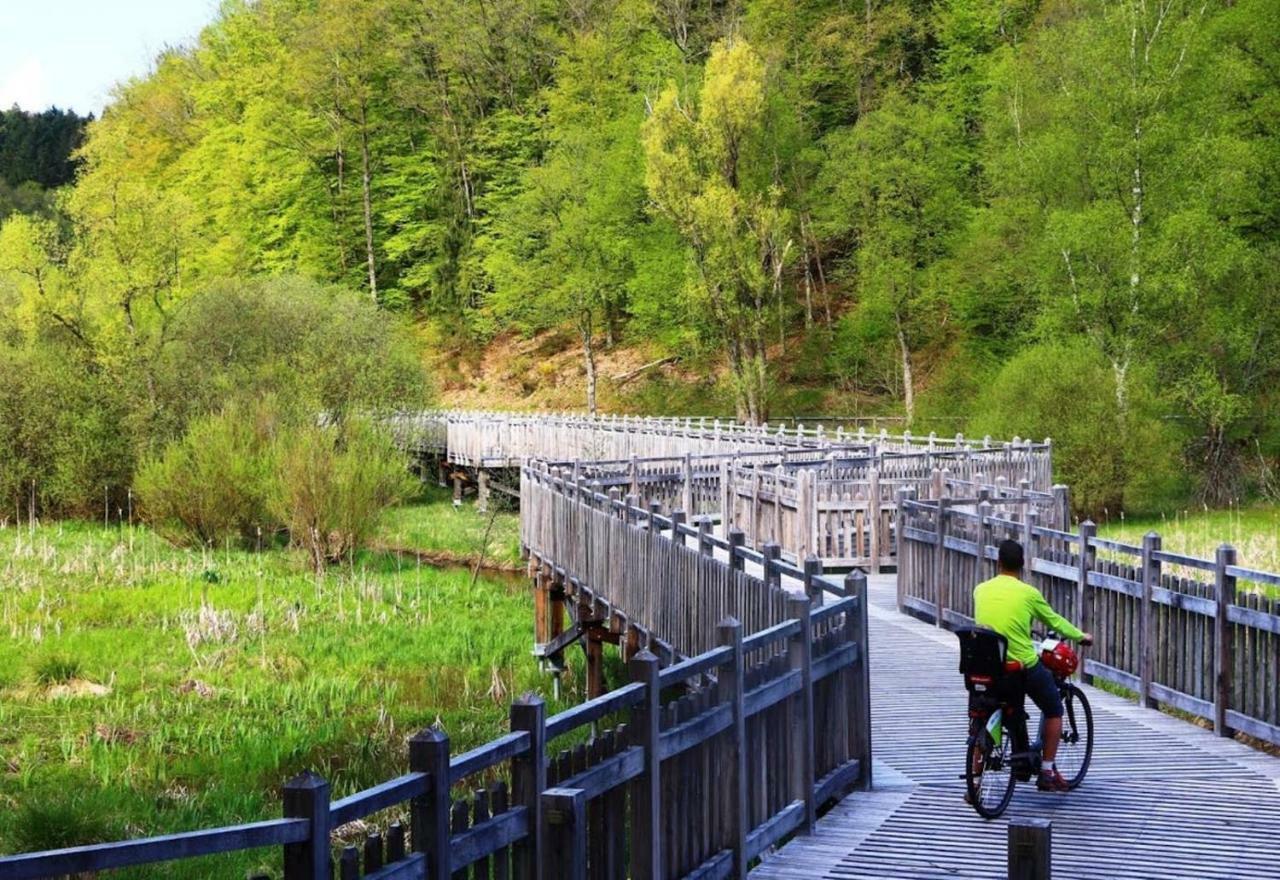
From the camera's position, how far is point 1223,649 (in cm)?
1057

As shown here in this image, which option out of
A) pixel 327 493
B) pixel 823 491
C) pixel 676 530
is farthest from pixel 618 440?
pixel 676 530

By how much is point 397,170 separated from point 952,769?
238 feet

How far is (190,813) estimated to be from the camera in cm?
1323

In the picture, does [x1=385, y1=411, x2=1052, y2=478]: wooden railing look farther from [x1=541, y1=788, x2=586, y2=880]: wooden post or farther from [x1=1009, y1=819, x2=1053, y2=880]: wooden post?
[x1=1009, y1=819, x2=1053, y2=880]: wooden post

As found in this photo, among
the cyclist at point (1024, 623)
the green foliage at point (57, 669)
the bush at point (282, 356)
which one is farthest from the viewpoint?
the bush at point (282, 356)

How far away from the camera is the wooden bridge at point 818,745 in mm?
5246

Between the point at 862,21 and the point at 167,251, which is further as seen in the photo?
the point at 862,21

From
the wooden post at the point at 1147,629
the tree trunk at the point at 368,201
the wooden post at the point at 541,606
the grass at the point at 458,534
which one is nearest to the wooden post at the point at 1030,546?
the wooden post at the point at 1147,629

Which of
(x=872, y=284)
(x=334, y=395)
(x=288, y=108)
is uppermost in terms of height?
(x=288, y=108)

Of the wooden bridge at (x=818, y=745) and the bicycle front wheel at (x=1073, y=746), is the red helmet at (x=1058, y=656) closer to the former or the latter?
the bicycle front wheel at (x=1073, y=746)

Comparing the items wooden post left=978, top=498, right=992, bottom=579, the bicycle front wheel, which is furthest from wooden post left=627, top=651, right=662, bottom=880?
wooden post left=978, top=498, right=992, bottom=579

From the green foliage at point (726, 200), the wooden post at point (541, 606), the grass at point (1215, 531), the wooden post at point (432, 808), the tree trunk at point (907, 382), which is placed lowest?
the wooden post at point (541, 606)

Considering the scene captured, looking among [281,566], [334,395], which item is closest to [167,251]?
[334,395]

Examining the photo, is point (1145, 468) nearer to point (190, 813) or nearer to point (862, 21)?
point (190, 813)
